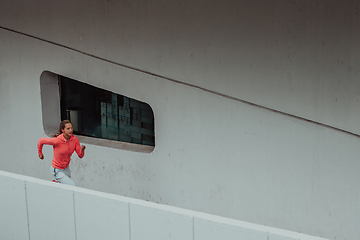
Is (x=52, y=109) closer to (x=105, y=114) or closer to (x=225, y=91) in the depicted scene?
(x=105, y=114)

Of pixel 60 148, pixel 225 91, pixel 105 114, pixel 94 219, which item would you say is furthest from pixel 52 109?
pixel 94 219

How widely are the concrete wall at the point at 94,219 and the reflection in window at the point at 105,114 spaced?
347 centimetres

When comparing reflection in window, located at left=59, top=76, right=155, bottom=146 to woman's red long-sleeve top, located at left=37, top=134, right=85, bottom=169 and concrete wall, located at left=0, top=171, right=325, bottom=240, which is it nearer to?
woman's red long-sleeve top, located at left=37, top=134, right=85, bottom=169

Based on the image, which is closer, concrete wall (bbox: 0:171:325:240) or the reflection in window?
concrete wall (bbox: 0:171:325:240)

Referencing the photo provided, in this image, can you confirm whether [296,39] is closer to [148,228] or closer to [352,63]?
[352,63]

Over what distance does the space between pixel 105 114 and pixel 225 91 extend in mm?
2947

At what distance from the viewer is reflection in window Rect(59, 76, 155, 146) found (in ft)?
24.5

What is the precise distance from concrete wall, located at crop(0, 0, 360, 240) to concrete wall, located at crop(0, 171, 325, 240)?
287 centimetres

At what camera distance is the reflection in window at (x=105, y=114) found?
24.5ft

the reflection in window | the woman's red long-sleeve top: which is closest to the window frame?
→ the reflection in window

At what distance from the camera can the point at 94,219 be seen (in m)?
3.68

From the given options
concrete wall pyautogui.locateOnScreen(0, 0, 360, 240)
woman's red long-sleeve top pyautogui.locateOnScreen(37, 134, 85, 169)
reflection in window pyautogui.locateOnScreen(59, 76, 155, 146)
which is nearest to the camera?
concrete wall pyautogui.locateOnScreen(0, 0, 360, 240)

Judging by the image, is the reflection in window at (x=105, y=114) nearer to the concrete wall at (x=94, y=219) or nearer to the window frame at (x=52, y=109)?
the window frame at (x=52, y=109)

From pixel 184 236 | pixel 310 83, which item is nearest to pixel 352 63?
pixel 310 83
